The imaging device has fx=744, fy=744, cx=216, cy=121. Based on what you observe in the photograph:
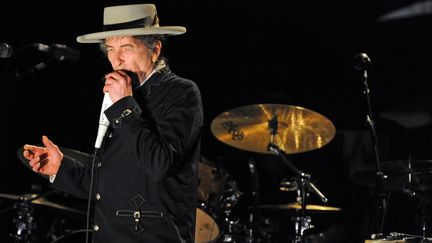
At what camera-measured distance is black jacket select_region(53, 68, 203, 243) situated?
254cm

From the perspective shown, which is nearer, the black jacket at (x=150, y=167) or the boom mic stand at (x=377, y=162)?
the black jacket at (x=150, y=167)

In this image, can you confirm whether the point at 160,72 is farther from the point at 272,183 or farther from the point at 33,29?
the point at 272,183

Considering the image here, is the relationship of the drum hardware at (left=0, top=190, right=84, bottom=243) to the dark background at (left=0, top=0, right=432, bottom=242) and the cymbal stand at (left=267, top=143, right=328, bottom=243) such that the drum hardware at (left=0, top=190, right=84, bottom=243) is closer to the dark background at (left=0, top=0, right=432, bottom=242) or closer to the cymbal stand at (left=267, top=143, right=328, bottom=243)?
the dark background at (left=0, top=0, right=432, bottom=242)

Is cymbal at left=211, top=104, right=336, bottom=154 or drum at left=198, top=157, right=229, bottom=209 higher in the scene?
cymbal at left=211, top=104, right=336, bottom=154

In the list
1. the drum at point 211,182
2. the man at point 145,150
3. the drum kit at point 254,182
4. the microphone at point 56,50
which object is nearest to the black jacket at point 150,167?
the man at point 145,150

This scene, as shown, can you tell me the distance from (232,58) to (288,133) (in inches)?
42.7

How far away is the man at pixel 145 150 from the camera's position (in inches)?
101

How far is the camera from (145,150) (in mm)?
2508

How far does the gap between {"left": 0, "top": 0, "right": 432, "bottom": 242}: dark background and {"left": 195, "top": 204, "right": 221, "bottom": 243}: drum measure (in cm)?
91

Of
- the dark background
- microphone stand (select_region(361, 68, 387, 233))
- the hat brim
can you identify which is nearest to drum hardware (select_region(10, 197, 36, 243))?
the dark background

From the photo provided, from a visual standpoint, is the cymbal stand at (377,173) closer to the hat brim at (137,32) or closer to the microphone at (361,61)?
the microphone at (361,61)

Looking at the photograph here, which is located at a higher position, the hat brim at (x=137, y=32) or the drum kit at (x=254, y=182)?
the hat brim at (x=137, y=32)

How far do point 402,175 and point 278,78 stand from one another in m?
1.72

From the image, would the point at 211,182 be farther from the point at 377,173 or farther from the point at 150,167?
the point at 150,167
